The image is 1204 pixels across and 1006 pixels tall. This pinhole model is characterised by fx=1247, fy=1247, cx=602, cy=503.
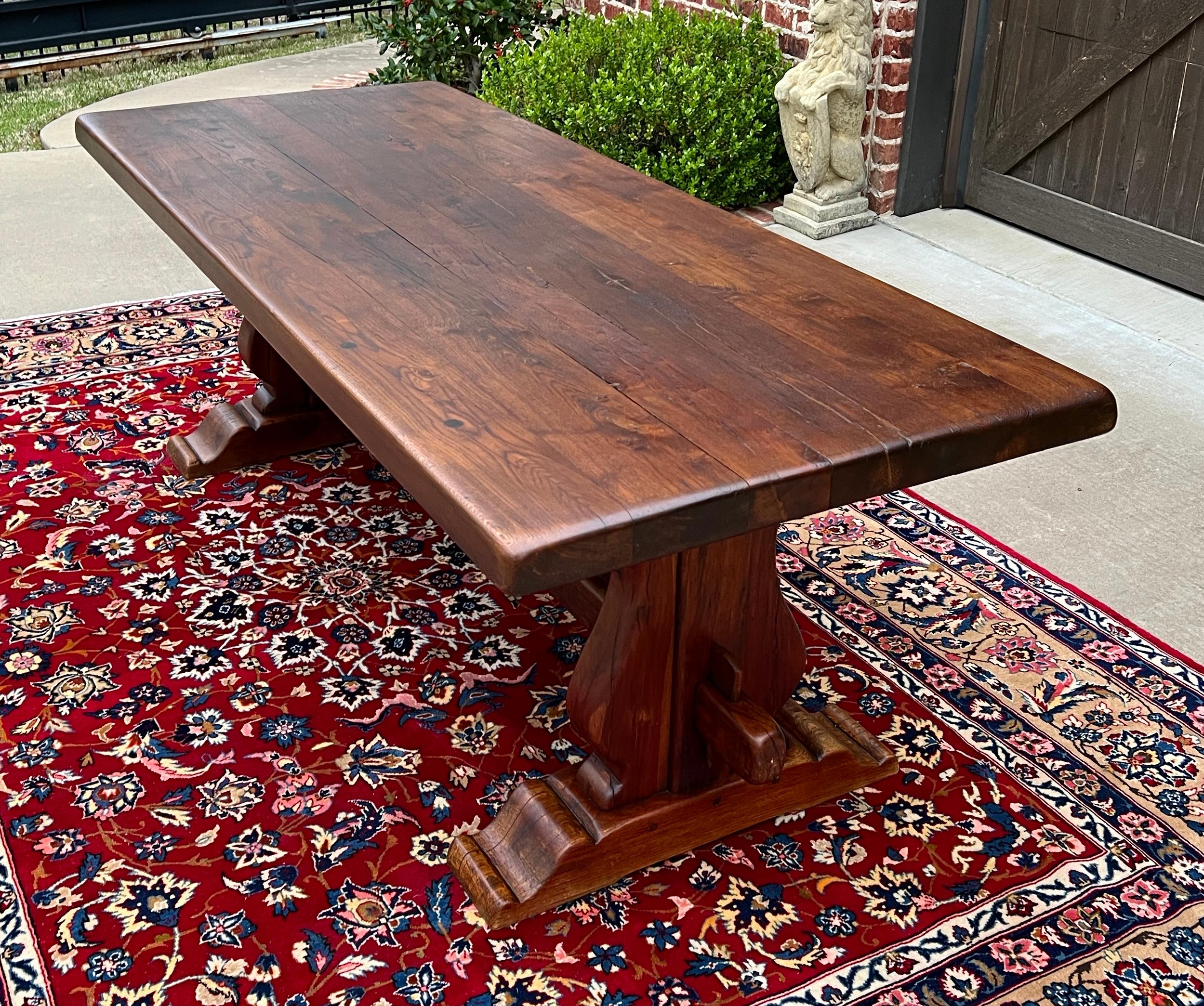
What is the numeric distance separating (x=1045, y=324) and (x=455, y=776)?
2.36m

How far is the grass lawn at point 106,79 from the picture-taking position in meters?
6.27

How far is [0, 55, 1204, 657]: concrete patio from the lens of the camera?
254cm

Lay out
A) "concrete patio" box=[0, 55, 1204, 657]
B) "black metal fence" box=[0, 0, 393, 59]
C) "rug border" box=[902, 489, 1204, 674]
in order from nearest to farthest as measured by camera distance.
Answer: "rug border" box=[902, 489, 1204, 674] < "concrete patio" box=[0, 55, 1204, 657] < "black metal fence" box=[0, 0, 393, 59]

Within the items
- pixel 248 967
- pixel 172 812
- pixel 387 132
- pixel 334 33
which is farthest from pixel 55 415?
pixel 334 33

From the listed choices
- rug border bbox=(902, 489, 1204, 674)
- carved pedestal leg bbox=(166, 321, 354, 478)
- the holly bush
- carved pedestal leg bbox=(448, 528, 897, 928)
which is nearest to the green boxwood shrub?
the holly bush

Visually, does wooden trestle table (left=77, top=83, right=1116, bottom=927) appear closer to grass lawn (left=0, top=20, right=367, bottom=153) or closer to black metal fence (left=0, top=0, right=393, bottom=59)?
grass lawn (left=0, top=20, right=367, bottom=153)

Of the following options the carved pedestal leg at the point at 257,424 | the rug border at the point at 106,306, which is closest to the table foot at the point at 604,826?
the carved pedestal leg at the point at 257,424

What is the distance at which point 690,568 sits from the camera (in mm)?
1692

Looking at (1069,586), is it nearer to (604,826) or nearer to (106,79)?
(604,826)

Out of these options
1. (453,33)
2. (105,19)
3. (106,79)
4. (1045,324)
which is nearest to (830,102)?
(1045,324)

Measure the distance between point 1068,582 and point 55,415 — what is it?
2.39 meters

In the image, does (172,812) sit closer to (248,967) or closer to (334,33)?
(248,967)

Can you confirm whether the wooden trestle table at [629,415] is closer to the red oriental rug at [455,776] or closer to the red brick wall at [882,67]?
the red oriental rug at [455,776]

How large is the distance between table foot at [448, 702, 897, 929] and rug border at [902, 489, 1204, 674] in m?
0.65
